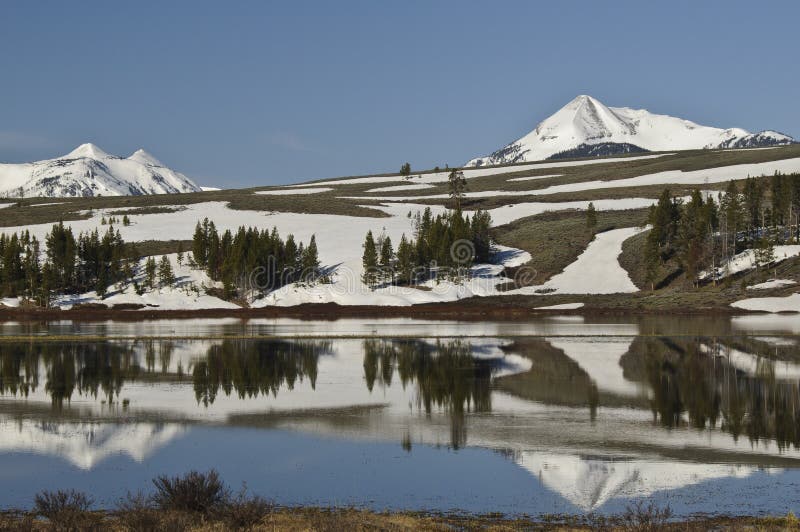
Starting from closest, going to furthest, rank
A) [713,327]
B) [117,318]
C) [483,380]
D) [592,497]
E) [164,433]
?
[592,497] → [164,433] → [483,380] → [713,327] → [117,318]

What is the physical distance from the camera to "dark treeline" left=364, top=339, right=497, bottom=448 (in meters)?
29.9

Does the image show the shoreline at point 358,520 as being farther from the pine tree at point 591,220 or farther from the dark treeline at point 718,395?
the pine tree at point 591,220

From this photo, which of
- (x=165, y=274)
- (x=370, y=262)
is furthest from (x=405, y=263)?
(x=165, y=274)

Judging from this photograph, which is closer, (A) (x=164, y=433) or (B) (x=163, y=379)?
(A) (x=164, y=433)

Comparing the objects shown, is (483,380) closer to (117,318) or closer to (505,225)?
(117,318)

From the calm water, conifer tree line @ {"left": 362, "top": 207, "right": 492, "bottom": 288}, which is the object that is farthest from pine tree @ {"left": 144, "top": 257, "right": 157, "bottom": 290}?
the calm water

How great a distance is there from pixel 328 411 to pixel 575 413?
8.49 meters

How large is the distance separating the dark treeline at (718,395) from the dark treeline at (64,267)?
82.9 meters

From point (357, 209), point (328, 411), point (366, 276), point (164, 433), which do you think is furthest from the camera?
point (357, 209)

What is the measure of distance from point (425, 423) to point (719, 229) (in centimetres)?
10027

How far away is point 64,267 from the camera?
11181cm

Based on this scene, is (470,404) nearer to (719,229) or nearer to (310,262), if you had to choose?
(310,262)

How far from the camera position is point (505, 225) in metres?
145

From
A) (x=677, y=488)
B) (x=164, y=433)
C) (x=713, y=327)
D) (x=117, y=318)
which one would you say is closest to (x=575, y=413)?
(x=677, y=488)
